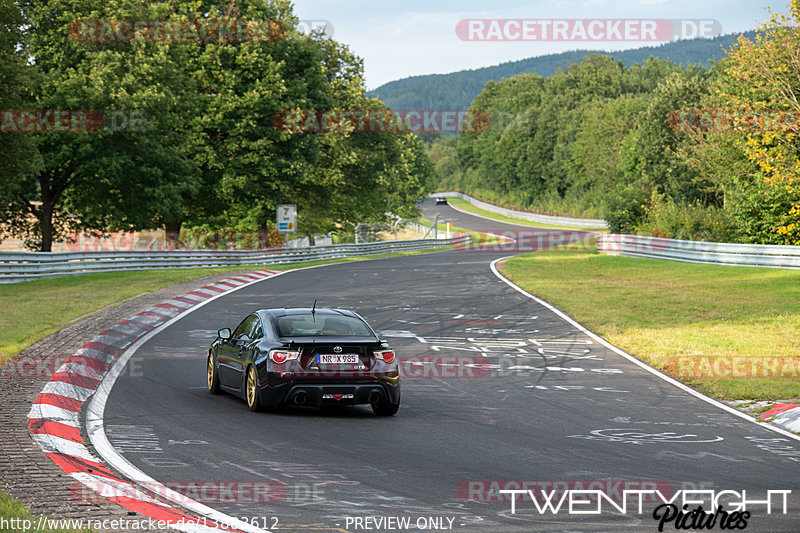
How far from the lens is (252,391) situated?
11484mm

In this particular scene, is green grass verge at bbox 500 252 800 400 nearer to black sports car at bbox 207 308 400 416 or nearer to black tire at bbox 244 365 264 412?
black sports car at bbox 207 308 400 416

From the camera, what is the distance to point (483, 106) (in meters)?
194

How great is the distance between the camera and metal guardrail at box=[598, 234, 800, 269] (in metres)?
36.1

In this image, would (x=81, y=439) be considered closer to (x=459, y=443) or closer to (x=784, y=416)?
(x=459, y=443)

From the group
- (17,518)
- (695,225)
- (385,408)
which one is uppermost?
(695,225)

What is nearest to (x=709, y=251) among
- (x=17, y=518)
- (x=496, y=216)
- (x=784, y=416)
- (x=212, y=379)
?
(x=784, y=416)

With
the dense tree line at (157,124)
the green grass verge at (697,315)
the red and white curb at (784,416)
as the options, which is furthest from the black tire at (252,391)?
the dense tree line at (157,124)

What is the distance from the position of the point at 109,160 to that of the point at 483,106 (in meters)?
159

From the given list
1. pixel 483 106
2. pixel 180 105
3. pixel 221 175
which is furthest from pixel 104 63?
pixel 483 106

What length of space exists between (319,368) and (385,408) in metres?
0.98

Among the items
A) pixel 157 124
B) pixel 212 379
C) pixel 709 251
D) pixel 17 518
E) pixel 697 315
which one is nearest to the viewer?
pixel 17 518

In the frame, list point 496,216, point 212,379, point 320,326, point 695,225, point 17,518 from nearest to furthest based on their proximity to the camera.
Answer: point 17,518
point 320,326
point 212,379
point 695,225
point 496,216

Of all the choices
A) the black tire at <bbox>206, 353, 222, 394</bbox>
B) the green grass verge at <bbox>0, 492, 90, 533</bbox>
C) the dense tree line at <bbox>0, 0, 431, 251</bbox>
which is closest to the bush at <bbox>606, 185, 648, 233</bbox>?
the dense tree line at <bbox>0, 0, 431, 251</bbox>

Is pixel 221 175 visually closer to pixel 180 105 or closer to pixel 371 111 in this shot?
pixel 180 105
